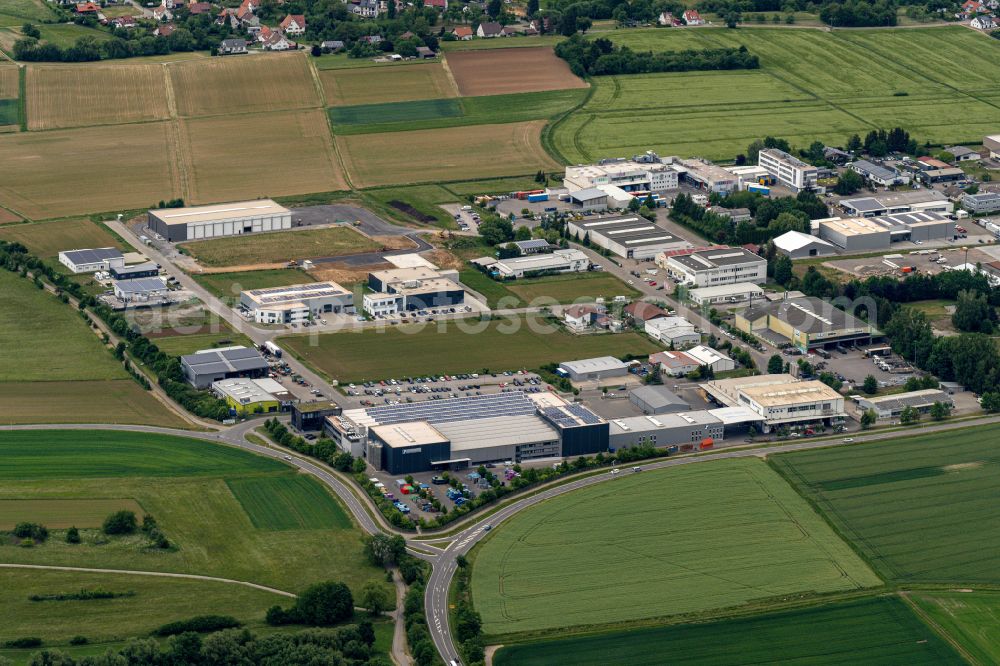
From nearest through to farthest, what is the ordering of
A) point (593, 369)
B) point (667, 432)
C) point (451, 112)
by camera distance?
point (667, 432)
point (593, 369)
point (451, 112)

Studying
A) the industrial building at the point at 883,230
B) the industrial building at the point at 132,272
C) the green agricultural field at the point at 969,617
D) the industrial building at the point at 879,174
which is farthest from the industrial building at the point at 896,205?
the green agricultural field at the point at 969,617

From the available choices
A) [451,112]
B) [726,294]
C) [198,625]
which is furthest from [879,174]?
[198,625]

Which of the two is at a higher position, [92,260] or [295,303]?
[92,260]

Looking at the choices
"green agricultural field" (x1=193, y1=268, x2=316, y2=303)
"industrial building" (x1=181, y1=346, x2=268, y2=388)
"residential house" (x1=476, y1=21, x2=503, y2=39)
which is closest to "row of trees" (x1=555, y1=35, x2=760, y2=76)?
"residential house" (x1=476, y1=21, x2=503, y2=39)

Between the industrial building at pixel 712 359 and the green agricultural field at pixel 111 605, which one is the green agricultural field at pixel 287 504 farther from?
the industrial building at pixel 712 359

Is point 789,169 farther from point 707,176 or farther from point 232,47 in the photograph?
point 232,47

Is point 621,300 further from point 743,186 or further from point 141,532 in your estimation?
point 141,532

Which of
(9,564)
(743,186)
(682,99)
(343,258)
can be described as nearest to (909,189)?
(743,186)
